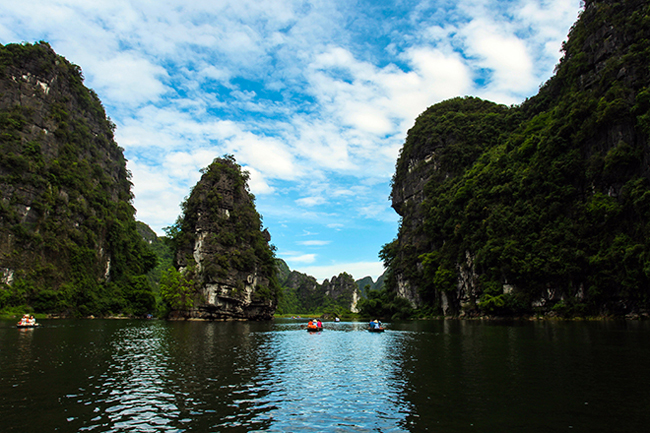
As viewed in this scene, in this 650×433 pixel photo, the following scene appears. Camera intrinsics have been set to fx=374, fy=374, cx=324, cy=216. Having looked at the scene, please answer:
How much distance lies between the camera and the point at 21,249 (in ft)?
219

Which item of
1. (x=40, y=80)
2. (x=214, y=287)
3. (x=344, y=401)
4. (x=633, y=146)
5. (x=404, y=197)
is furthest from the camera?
(x=404, y=197)

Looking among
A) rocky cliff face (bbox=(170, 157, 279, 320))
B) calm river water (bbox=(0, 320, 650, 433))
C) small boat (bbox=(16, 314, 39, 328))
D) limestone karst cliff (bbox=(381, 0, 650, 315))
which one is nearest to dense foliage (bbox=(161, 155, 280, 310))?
rocky cliff face (bbox=(170, 157, 279, 320))

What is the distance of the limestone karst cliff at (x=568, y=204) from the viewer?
45.7 metres

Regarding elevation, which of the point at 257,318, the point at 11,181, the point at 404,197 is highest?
the point at 404,197

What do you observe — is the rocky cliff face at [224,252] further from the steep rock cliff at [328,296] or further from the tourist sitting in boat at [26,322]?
the steep rock cliff at [328,296]

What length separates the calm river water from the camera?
9875 millimetres

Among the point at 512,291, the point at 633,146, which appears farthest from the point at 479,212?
the point at 633,146

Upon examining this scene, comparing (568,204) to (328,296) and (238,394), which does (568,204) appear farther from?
(328,296)

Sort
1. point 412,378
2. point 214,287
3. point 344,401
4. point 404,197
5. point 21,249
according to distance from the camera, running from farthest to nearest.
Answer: point 404,197, point 214,287, point 21,249, point 412,378, point 344,401

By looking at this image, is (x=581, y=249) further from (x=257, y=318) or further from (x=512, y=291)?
(x=257, y=318)

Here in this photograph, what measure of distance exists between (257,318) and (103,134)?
240ft

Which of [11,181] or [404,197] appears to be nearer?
[11,181]

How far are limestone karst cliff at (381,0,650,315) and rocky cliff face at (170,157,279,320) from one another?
37.1 m

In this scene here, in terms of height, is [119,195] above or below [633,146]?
above
